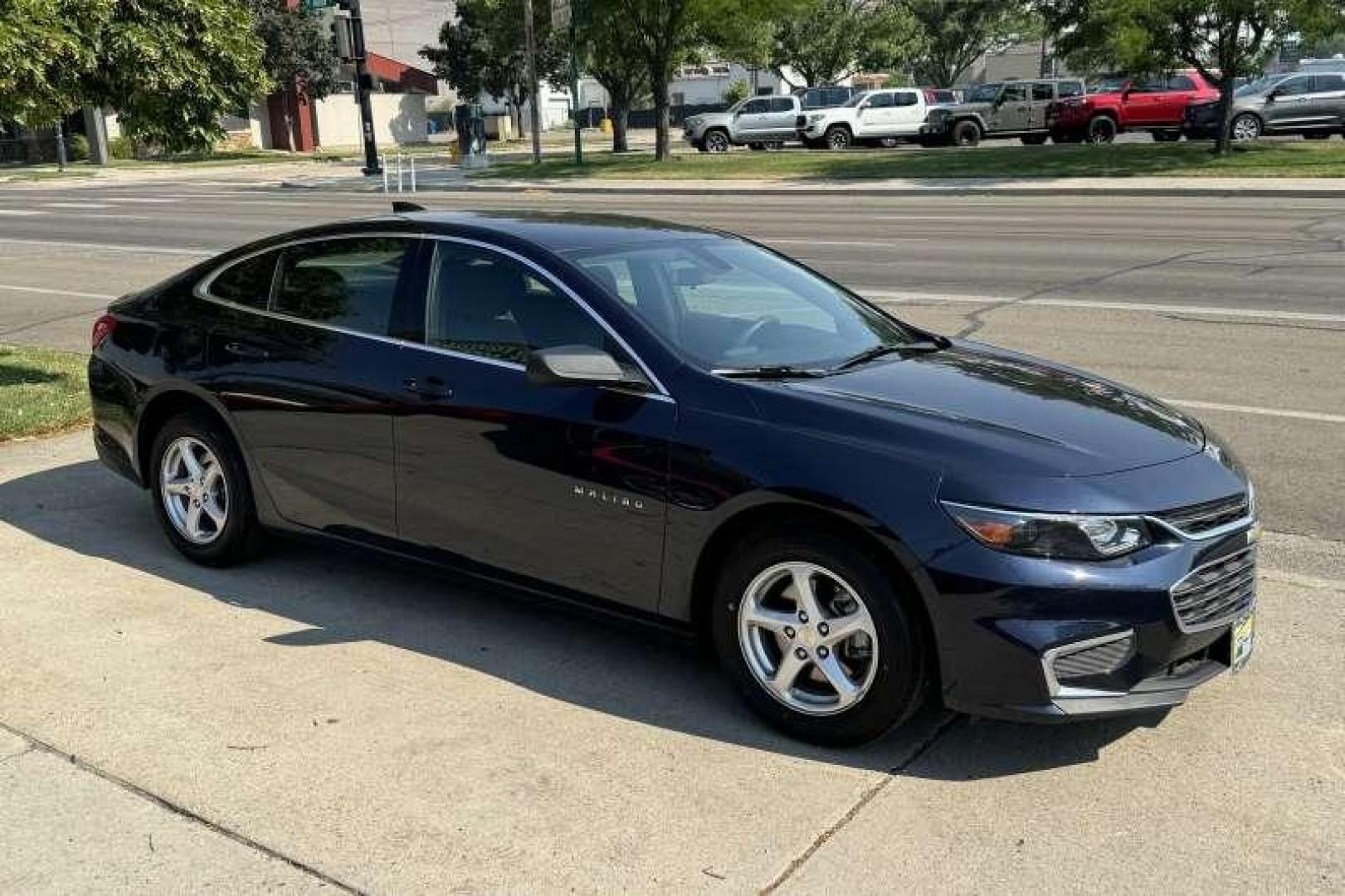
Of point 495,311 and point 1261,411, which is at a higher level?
point 495,311

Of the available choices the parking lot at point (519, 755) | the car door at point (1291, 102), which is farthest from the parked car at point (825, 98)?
the parking lot at point (519, 755)

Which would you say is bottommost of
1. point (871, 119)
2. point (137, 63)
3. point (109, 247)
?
point (109, 247)

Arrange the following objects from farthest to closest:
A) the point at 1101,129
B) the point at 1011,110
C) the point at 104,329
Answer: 1. the point at 1011,110
2. the point at 1101,129
3. the point at 104,329

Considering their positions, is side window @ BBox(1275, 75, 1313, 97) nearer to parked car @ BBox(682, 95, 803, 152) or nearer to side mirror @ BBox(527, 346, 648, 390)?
parked car @ BBox(682, 95, 803, 152)

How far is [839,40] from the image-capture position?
66.4m

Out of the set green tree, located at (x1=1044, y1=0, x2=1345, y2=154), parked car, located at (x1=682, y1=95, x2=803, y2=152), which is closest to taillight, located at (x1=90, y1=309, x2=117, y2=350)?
green tree, located at (x1=1044, y1=0, x2=1345, y2=154)

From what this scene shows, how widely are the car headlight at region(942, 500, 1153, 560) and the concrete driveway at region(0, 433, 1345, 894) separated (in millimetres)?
681

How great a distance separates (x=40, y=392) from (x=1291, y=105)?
1306 inches

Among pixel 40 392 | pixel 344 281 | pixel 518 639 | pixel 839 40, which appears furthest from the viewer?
pixel 839 40

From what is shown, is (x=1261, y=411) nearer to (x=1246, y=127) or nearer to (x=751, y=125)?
(x=1246, y=127)

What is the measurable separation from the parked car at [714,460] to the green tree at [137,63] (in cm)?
318

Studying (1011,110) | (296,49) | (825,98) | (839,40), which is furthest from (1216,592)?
(839,40)

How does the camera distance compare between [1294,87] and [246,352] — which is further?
[1294,87]

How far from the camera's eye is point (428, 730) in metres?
3.96
